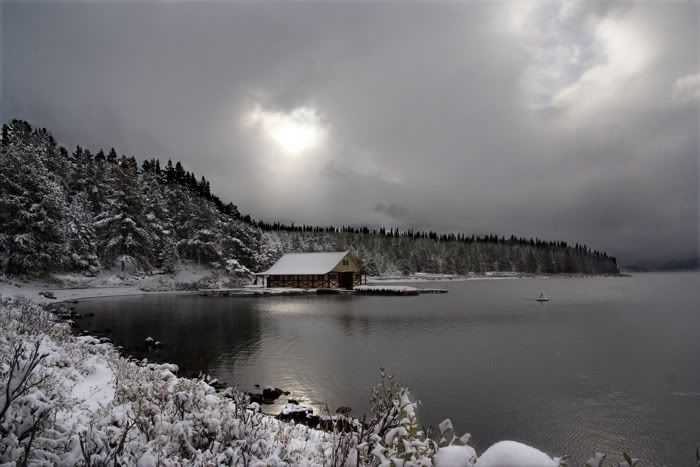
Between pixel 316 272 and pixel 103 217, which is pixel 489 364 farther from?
pixel 103 217

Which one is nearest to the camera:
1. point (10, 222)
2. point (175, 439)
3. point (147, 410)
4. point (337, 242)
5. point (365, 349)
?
point (175, 439)

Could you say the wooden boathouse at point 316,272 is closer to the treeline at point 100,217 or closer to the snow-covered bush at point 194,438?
the treeline at point 100,217

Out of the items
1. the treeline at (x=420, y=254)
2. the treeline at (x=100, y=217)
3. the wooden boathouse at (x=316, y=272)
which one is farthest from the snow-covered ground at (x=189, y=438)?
the treeline at (x=420, y=254)

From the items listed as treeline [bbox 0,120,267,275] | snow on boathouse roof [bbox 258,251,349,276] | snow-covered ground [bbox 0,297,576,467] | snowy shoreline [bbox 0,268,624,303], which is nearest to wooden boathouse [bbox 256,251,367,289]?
snow on boathouse roof [bbox 258,251,349,276]

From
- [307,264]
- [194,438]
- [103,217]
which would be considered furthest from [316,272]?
[194,438]

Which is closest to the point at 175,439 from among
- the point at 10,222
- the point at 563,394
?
the point at 563,394

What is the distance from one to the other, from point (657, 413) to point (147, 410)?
14.4 meters

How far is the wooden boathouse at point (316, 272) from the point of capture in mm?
65688

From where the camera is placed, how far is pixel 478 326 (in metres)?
29.1

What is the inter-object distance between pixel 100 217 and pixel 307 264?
33.1 metres

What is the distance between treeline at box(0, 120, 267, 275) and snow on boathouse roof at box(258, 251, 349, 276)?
7672mm

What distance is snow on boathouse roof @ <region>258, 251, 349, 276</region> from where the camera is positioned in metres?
65.8

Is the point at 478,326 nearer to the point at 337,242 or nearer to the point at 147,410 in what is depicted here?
the point at 147,410

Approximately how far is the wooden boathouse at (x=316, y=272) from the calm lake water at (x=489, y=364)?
99.4 ft
